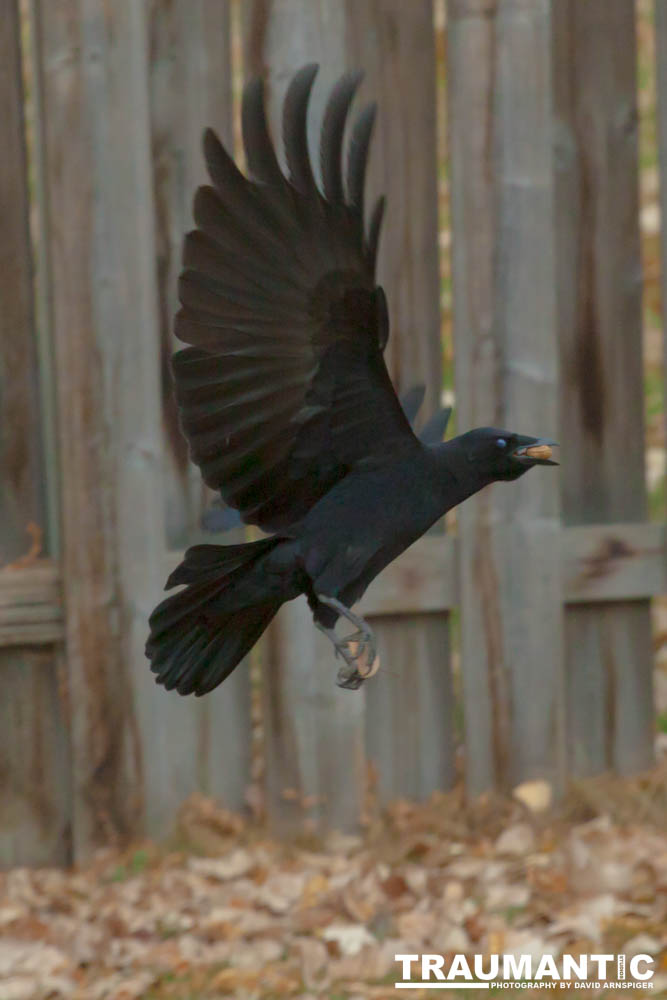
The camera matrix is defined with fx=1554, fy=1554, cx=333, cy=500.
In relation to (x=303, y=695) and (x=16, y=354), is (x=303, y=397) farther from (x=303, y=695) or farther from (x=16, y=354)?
(x=16, y=354)

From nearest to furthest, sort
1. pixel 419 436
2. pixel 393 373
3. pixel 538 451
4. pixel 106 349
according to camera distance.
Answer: pixel 538 451 < pixel 419 436 < pixel 106 349 < pixel 393 373

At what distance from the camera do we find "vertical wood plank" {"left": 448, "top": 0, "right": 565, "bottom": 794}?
391 centimetres

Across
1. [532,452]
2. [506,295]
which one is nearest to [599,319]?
[506,295]

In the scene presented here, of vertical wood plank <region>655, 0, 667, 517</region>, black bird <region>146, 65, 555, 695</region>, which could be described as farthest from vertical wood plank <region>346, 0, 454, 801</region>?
black bird <region>146, 65, 555, 695</region>

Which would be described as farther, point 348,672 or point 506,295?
point 506,295

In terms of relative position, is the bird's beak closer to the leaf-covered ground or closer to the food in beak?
the food in beak

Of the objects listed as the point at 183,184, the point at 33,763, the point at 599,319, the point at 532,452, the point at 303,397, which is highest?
the point at 183,184

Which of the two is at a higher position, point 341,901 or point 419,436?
point 419,436

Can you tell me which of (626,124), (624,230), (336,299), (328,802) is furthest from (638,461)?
(336,299)

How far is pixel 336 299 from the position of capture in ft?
6.61

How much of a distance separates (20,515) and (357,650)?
2021 mm

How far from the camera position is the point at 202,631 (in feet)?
7.70

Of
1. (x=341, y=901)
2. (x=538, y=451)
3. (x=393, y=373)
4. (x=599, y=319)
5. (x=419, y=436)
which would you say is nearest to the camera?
(x=538, y=451)

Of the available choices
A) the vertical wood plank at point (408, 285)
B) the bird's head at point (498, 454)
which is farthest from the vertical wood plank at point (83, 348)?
the bird's head at point (498, 454)
